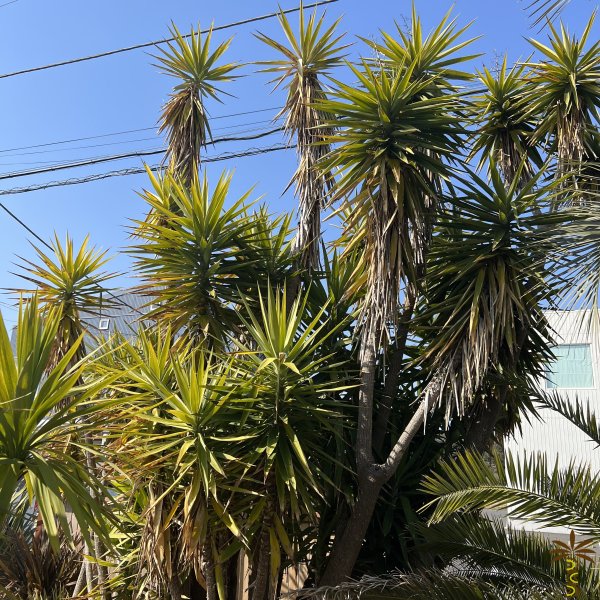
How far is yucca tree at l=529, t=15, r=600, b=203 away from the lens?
691cm

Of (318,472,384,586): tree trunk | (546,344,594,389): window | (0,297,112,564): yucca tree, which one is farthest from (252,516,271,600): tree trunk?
(546,344,594,389): window

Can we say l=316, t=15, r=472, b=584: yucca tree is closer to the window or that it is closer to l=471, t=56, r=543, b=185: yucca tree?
l=471, t=56, r=543, b=185: yucca tree

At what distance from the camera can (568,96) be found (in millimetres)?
6891

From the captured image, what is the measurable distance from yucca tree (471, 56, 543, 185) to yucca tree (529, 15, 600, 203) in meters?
0.24

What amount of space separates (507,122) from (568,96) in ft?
2.75

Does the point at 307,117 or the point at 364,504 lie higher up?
the point at 307,117

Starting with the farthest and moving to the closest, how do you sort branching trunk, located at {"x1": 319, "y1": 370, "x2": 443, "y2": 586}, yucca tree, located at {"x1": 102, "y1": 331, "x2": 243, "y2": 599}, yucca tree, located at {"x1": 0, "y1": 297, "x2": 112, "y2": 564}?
branching trunk, located at {"x1": 319, "y1": 370, "x2": 443, "y2": 586} < yucca tree, located at {"x1": 102, "y1": 331, "x2": 243, "y2": 599} < yucca tree, located at {"x1": 0, "y1": 297, "x2": 112, "y2": 564}

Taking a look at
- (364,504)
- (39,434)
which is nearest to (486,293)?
(364,504)

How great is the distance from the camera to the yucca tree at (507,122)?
754cm

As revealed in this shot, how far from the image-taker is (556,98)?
719 cm

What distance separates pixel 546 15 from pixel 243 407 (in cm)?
401

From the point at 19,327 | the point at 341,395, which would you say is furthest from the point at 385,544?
the point at 19,327

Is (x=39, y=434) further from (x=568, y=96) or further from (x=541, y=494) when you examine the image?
(x=568, y=96)

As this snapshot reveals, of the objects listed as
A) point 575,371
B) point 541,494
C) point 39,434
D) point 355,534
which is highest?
point 575,371
